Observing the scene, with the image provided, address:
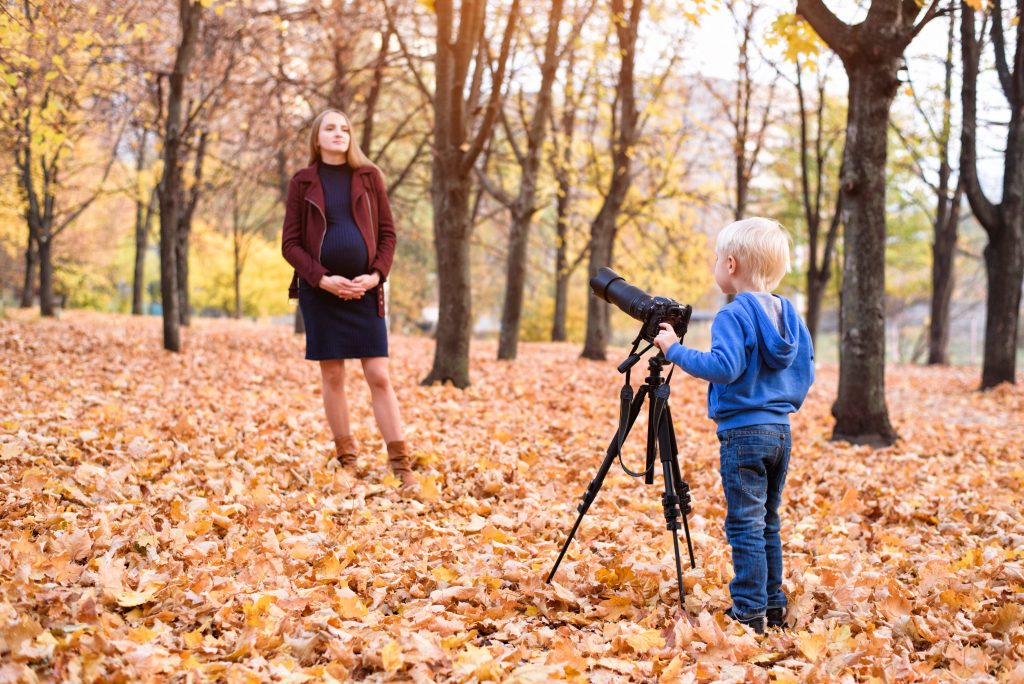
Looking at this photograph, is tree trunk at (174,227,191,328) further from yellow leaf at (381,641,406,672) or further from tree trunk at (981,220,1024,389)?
yellow leaf at (381,641,406,672)

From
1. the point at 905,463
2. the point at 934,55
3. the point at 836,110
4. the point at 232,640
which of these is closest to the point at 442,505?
the point at 232,640

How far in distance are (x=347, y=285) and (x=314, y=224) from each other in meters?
0.48

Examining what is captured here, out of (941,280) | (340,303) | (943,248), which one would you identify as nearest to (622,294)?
(340,303)

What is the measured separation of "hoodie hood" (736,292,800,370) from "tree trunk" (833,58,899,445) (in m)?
4.89

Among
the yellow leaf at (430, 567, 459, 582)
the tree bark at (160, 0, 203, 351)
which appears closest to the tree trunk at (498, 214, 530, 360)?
the tree bark at (160, 0, 203, 351)

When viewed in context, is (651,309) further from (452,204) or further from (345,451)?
(452,204)

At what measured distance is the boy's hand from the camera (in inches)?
114

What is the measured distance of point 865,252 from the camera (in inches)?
288

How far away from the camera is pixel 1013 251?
12.0 meters

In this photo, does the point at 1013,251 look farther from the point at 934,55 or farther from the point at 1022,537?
the point at 1022,537

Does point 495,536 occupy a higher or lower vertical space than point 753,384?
lower

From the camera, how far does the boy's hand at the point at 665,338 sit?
2.90 meters

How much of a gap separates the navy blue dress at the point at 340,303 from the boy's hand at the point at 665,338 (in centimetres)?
245

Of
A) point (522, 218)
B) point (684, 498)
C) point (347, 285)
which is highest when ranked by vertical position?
point (522, 218)
